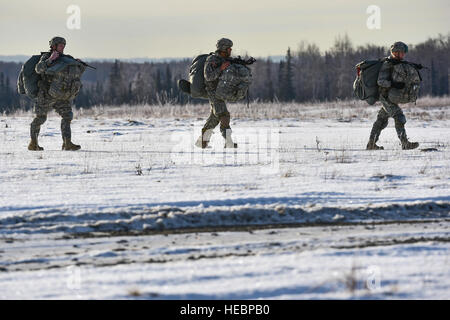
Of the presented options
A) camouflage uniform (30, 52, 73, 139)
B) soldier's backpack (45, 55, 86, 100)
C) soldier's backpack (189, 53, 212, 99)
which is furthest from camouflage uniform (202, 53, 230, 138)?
camouflage uniform (30, 52, 73, 139)

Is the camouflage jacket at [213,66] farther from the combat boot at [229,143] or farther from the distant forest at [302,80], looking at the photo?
the distant forest at [302,80]

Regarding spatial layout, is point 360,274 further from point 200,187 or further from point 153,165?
point 153,165

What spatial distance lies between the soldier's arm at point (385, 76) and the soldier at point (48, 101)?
236 inches

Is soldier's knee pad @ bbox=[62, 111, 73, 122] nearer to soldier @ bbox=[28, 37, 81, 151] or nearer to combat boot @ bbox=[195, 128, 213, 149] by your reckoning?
soldier @ bbox=[28, 37, 81, 151]

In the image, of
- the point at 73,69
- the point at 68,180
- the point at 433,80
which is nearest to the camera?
the point at 68,180

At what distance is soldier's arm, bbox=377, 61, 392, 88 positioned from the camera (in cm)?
1270

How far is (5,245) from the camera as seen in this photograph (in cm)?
607

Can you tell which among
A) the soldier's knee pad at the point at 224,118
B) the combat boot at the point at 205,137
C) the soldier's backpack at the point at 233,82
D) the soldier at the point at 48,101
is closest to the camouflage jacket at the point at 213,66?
the soldier's backpack at the point at 233,82

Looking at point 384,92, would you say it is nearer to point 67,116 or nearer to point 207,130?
point 207,130

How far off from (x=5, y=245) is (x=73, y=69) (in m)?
7.61

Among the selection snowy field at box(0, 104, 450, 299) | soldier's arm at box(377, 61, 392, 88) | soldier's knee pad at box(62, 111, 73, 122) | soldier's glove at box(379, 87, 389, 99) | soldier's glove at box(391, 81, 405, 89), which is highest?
soldier's arm at box(377, 61, 392, 88)

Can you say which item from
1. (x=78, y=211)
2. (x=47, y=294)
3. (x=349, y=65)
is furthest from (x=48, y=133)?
(x=349, y=65)

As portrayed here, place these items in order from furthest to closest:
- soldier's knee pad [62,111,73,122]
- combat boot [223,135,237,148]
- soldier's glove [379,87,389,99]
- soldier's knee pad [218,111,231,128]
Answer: combat boot [223,135,237,148]
soldier's knee pad [218,111,231,128]
soldier's knee pad [62,111,73,122]
soldier's glove [379,87,389,99]

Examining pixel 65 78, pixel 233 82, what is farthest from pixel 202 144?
pixel 65 78
